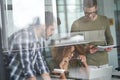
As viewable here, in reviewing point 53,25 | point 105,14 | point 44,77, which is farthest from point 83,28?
point 44,77

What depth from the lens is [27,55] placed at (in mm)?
A: 1558

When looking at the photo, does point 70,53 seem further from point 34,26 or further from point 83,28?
point 34,26

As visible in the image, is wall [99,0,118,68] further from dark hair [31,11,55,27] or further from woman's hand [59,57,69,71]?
dark hair [31,11,55,27]

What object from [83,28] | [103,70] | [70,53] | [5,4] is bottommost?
[103,70]

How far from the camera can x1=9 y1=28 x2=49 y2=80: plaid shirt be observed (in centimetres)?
148

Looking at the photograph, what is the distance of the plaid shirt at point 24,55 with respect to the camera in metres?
1.48

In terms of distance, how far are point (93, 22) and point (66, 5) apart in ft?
1.30

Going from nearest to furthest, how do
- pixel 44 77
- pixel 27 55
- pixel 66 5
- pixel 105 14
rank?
pixel 27 55
pixel 44 77
pixel 66 5
pixel 105 14

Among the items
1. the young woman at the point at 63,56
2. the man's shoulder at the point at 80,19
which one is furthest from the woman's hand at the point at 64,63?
the man's shoulder at the point at 80,19

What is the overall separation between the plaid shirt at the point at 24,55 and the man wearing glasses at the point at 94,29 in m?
0.49

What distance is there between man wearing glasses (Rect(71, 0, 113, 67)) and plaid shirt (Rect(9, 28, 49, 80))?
1.59ft

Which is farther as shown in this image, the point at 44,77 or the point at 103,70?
the point at 103,70

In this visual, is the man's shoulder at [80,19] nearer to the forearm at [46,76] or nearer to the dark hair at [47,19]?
the dark hair at [47,19]

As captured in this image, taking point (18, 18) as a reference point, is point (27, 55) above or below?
below
